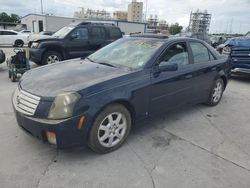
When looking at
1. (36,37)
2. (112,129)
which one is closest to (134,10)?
(36,37)

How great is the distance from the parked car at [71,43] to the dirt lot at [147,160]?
458 centimetres

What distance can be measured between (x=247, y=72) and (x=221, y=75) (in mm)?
3015

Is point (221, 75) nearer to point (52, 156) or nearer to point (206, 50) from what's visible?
point (206, 50)

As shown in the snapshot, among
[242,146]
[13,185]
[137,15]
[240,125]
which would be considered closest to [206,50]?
[240,125]

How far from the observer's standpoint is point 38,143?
317 cm

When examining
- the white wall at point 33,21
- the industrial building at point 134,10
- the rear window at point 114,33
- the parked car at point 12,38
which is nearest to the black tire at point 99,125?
the rear window at point 114,33

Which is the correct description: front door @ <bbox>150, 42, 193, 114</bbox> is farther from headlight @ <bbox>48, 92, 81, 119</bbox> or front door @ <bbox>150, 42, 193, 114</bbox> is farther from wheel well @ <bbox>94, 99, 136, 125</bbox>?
headlight @ <bbox>48, 92, 81, 119</bbox>

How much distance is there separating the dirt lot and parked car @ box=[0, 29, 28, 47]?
17.3m

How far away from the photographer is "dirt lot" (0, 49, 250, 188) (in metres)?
2.51

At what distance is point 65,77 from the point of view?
3064 mm

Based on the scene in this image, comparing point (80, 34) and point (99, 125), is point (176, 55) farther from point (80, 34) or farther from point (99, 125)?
point (80, 34)

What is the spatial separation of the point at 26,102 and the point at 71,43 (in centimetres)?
638

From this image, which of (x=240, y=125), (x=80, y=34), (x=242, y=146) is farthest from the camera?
(x=80, y=34)

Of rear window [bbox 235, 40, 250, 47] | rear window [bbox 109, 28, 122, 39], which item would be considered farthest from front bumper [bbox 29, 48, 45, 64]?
rear window [bbox 235, 40, 250, 47]
